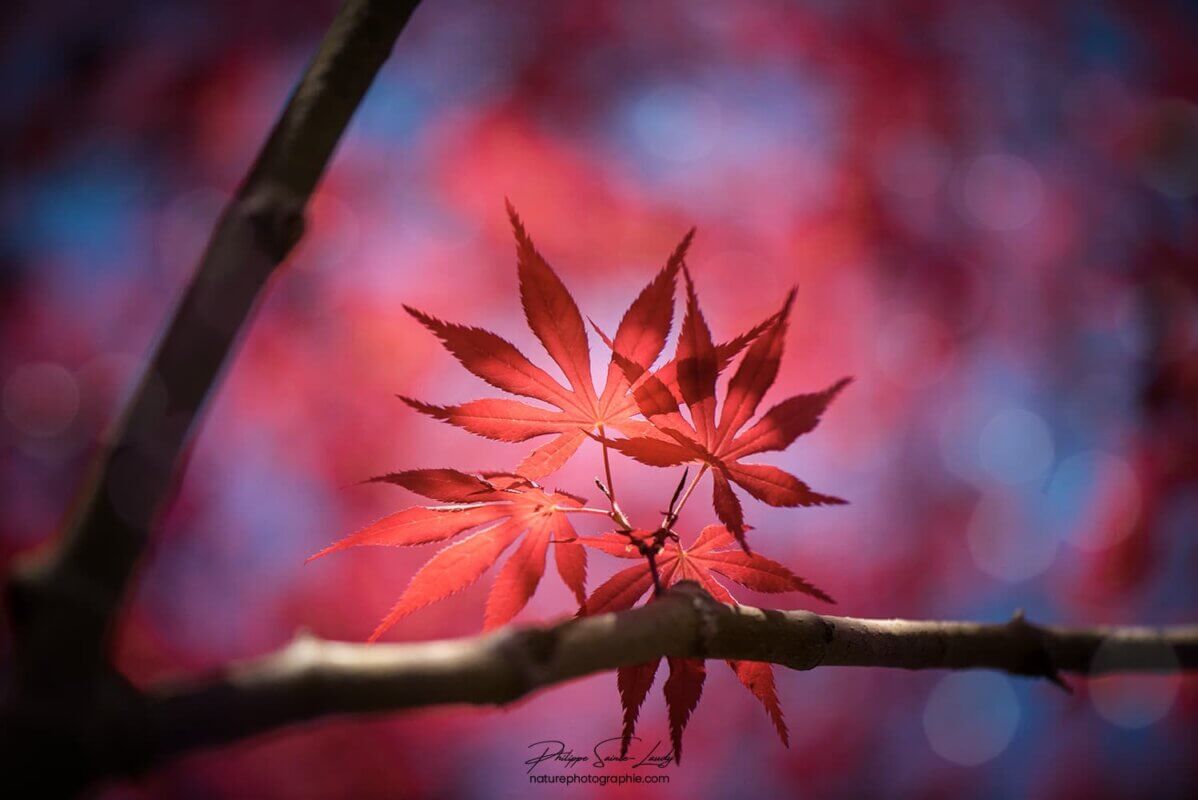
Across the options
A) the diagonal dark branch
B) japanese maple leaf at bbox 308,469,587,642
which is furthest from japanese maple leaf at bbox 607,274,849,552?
the diagonal dark branch

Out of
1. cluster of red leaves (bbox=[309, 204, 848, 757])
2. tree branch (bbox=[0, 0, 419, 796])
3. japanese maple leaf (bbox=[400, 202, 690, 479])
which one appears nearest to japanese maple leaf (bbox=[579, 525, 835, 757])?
cluster of red leaves (bbox=[309, 204, 848, 757])

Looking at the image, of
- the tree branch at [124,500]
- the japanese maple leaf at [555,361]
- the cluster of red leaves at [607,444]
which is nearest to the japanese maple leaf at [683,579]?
the cluster of red leaves at [607,444]

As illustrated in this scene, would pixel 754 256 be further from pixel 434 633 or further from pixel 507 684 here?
pixel 507 684

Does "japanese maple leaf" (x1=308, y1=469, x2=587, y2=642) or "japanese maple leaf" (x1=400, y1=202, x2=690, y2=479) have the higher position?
"japanese maple leaf" (x1=400, y1=202, x2=690, y2=479)

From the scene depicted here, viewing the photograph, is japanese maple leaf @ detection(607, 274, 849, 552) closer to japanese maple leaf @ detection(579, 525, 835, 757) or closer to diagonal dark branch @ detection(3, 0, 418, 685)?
japanese maple leaf @ detection(579, 525, 835, 757)

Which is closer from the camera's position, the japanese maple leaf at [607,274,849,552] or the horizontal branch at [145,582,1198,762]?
the horizontal branch at [145,582,1198,762]

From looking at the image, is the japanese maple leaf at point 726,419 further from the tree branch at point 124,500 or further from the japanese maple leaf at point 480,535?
the tree branch at point 124,500
